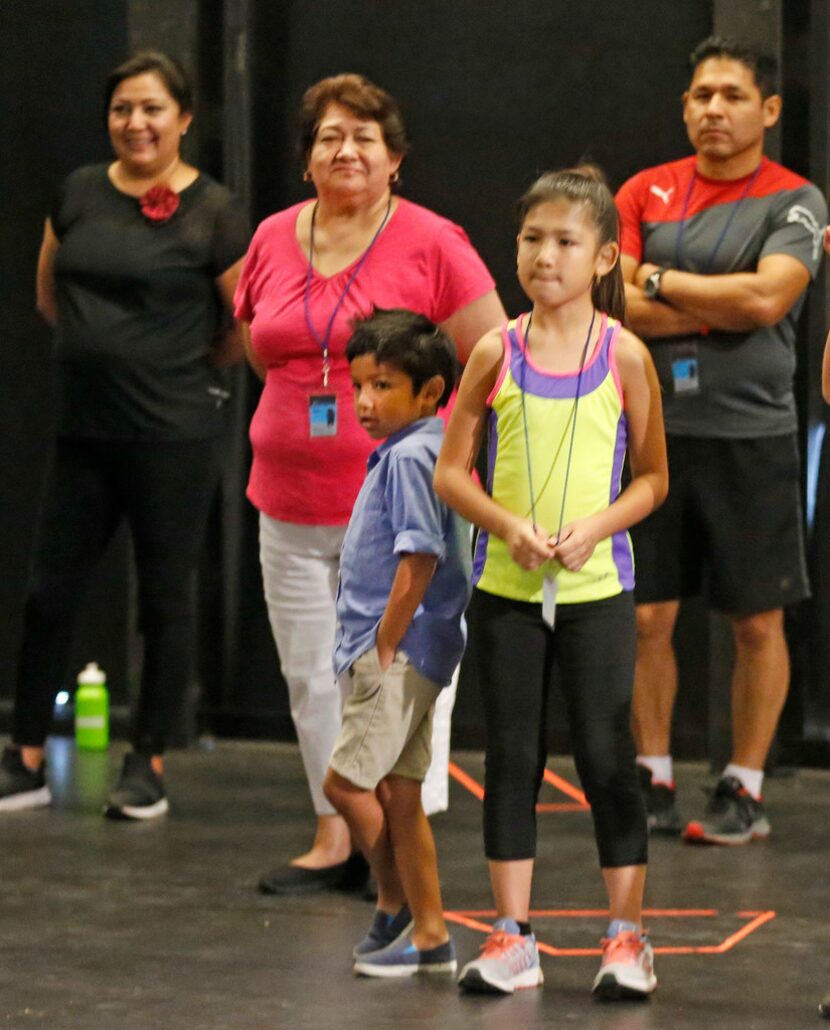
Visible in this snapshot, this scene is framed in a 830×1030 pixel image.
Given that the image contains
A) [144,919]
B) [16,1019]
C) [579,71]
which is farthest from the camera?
[579,71]

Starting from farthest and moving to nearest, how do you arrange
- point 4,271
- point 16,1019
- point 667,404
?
point 4,271
point 667,404
point 16,1019

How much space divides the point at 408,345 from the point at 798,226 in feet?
4.62

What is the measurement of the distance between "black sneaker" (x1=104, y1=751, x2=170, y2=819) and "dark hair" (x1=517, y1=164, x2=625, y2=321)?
188cm

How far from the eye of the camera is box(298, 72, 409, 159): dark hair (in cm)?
364

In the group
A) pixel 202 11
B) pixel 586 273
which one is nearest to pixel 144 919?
pixel 586 273

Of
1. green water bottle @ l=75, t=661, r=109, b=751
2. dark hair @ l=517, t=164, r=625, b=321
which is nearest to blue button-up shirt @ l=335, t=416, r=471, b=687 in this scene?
dark hair @ l=517, t=164, r=625, b=321

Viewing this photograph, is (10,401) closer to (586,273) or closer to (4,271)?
(4,271)

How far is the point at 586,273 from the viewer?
124 inches

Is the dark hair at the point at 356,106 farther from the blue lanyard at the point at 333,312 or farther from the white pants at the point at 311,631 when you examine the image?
the white pants at the point at 311,631

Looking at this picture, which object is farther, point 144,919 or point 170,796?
point 170,796

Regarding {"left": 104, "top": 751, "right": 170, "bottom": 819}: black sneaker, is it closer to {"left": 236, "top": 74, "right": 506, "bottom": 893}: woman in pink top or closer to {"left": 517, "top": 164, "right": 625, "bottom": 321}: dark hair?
{"left": 236, "top": 74, "right": 506, "bottom": 893}: woman in pink top

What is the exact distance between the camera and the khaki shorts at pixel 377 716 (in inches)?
125

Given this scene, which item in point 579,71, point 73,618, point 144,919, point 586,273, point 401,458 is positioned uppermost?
point 579,71

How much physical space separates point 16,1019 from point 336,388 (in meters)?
1.33
